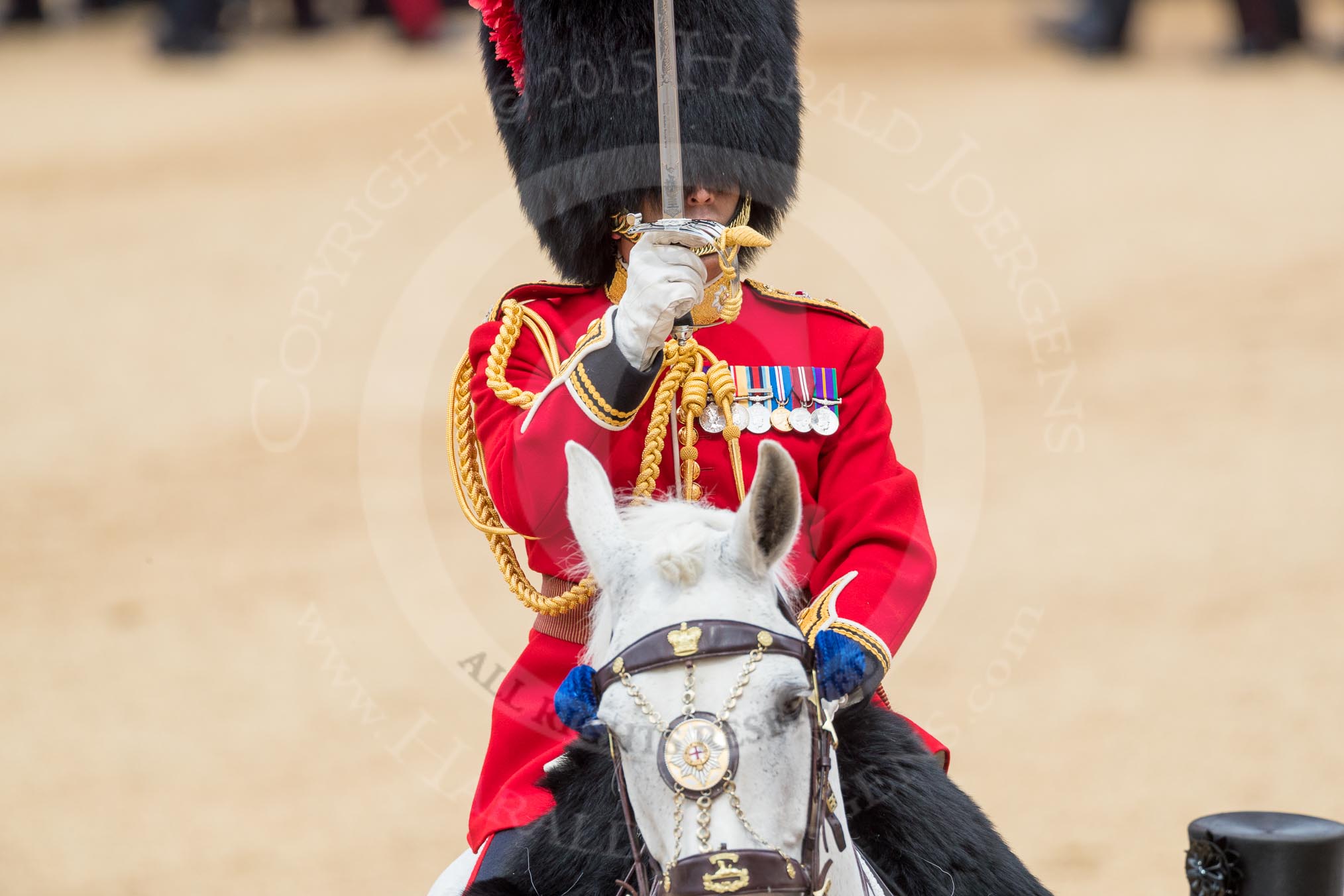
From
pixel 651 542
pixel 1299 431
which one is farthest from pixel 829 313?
pixel 1299 431

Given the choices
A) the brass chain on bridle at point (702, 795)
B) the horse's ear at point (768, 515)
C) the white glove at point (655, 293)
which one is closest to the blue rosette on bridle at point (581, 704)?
the brass chain on bridle at point (702, 795)

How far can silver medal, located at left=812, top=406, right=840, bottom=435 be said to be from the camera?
2699 millimetres

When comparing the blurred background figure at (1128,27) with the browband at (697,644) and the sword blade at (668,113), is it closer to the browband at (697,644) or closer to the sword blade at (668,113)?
the sword blade at (668,113)

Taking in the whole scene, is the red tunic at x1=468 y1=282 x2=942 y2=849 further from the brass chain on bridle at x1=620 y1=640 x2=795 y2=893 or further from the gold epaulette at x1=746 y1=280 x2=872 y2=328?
the brass chain on bridle at x1=620 y1=640 x2=795 y2=893

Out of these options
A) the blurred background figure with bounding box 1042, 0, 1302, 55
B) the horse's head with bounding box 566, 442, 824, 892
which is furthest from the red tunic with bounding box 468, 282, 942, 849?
the blurred background figure with bounding box 1042, 0, 1302, 55

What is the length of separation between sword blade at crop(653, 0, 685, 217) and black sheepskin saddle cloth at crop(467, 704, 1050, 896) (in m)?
0.76

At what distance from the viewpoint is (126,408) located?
9.56 m

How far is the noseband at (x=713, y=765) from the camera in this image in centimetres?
193

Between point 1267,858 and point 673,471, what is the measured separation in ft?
3.67

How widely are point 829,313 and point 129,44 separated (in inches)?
585

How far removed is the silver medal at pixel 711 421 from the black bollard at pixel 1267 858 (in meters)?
0.99

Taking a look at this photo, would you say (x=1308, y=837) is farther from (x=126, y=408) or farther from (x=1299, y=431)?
(x=126, y=408)

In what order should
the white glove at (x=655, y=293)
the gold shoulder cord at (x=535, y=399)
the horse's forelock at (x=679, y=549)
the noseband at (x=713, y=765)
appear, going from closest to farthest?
the noseband at (x=713, y=765)
the horse's forelock at (x=679, y=549)
the white glove at (x=655, y=293)
the gold shoulder cord at (x=535, y=399)

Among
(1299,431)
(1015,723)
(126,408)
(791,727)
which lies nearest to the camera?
(791,727)
